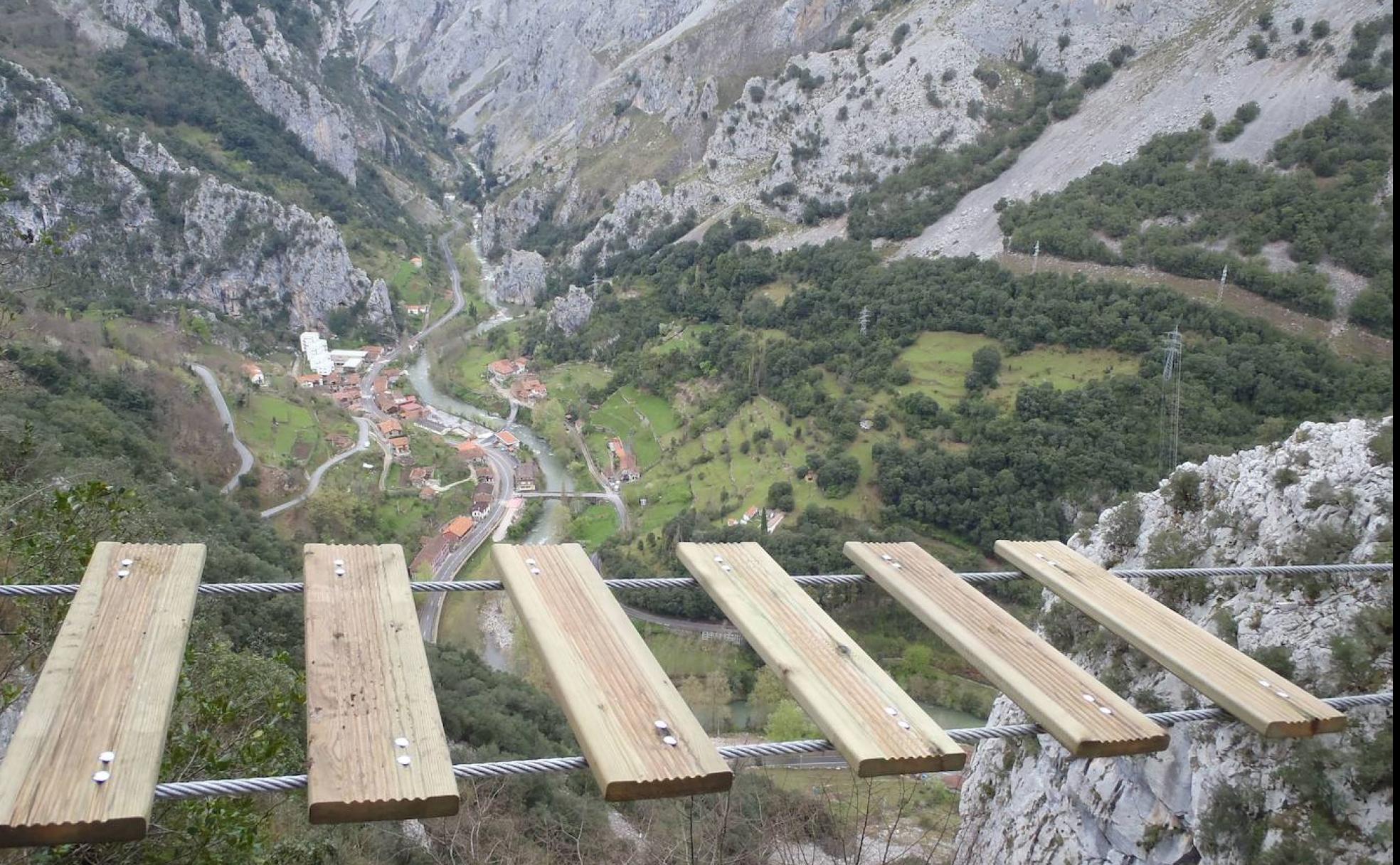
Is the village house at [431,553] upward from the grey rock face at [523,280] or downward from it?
downward

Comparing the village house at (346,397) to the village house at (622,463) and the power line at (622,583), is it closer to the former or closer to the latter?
the village house at (622,463)

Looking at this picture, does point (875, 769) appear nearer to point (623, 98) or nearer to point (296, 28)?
point (623, 98)

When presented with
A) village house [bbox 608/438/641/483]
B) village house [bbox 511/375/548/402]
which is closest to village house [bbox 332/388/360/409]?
village house [bbox 511/375/548/402]

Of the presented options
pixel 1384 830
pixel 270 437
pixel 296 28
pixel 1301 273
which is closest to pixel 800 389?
pixel 1301 273

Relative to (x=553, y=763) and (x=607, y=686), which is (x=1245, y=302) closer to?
(x=607, y=686)

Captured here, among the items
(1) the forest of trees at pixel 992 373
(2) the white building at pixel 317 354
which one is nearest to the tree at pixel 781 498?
(1) the forest of trees at pixel 992 373

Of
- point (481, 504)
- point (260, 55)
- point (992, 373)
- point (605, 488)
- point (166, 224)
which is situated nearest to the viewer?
point (992, 373)

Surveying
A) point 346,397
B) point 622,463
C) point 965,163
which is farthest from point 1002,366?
point 346,397
